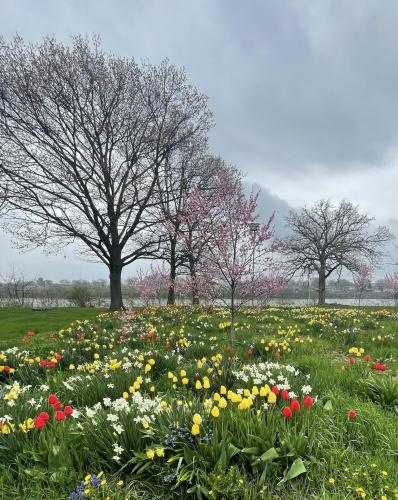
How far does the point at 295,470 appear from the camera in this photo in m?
Result: 2.23

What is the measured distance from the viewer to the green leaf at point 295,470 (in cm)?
218

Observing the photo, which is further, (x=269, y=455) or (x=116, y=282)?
(x=116, y=282)

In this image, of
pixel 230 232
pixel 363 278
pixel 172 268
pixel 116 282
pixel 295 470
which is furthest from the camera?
pixel 363 278

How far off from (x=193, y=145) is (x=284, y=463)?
790 inches

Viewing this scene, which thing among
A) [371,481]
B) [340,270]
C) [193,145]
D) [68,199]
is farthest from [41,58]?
[340,270]

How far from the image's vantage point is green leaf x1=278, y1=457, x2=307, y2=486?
2.18 metres

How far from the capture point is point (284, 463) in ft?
7.83

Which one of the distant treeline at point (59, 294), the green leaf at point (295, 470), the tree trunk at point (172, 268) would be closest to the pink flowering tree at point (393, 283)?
the distant treeline at point (59, 294)

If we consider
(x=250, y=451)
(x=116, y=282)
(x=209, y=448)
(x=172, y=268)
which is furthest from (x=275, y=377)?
(x=172, y=268)

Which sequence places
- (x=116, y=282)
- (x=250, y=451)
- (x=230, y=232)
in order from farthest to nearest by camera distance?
1. (x=116, y=282)
2. (x=230, y=232)
3. (x=250, y=451)

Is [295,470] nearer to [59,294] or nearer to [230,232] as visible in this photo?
[230,232]

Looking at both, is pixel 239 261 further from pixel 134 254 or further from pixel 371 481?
pixel 134 254

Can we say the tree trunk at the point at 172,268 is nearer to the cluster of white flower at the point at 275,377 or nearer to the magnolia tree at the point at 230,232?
the magnolia tree at the point at 230,232

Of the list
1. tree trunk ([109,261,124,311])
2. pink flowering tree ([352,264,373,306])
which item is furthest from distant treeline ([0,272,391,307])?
tree trunk ([109,261,124,311])
